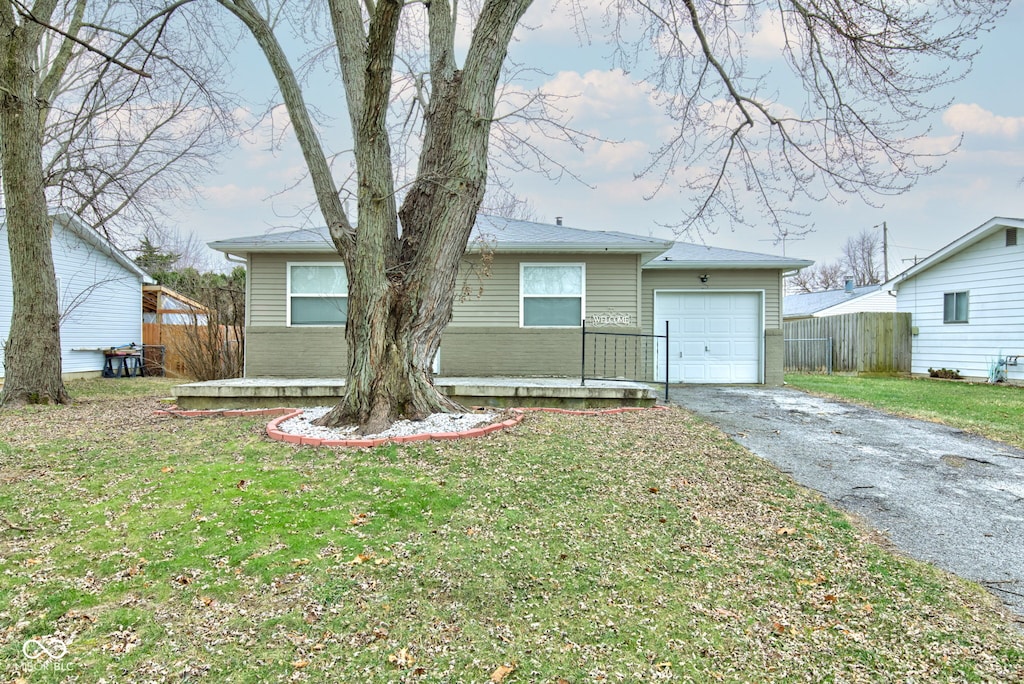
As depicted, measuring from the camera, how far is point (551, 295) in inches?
396

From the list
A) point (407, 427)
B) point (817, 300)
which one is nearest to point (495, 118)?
point (407, 427)

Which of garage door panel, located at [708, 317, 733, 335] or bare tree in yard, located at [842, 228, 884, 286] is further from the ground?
bare tree in yard, located at [842, 228, 884, 286]

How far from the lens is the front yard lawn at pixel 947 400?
7129mm

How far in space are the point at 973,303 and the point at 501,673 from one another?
51.2ft

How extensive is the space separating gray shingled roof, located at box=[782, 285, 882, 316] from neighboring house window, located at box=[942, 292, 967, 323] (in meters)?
9.26

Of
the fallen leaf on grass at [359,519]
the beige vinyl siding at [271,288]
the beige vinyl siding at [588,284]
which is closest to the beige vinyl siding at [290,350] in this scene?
the beige vinyl siding at [271,288]

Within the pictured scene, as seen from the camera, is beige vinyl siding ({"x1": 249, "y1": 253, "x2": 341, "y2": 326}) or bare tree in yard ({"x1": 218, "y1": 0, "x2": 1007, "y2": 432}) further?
beige vinyl siding ({"x1": 249, "y1": 253, "x2": 341, "y2": 326})

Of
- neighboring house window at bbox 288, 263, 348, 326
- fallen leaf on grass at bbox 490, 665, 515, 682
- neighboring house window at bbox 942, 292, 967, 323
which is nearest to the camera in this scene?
fallen leaf on grass at bbox 490, 665, 515, 682

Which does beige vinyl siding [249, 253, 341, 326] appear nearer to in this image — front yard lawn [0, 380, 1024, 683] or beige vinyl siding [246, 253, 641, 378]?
beige vinyl siding [246, 253, 641, 378]

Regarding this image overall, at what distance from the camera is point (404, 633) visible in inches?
96.3

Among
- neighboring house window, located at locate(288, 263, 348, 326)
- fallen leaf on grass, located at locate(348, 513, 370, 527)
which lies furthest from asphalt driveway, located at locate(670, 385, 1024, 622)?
neighboring house window, located at locate(288, 263, 348, 326)

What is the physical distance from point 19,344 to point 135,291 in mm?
9415

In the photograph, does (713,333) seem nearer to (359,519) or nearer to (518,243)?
(518,243)

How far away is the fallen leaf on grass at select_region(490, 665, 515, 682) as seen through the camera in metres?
2.18
